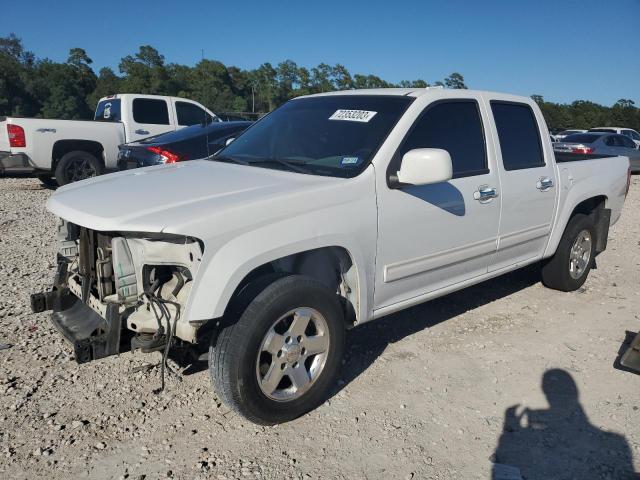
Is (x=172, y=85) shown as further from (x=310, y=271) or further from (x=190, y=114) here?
(x=310, y=271)

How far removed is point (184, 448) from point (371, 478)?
985mm

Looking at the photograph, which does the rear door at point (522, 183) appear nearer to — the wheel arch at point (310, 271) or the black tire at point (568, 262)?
the black tire at point (568, 262)

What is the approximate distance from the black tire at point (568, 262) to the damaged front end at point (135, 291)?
12.7 feet

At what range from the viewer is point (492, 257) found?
4250 mm

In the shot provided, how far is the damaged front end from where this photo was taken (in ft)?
8.96

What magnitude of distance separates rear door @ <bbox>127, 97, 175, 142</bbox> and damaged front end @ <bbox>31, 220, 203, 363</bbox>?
9.12 m

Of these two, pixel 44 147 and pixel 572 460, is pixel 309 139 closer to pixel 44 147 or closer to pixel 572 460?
pixel 572 460

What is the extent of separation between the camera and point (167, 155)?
25.6 ft

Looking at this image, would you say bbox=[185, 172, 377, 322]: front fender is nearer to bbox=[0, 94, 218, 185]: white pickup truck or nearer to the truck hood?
the truck hood

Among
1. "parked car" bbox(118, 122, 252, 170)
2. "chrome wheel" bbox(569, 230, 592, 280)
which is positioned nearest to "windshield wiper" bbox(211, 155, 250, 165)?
"chrome wheel" bbox(569, 230, 592, 280)

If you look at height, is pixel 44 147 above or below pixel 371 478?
above

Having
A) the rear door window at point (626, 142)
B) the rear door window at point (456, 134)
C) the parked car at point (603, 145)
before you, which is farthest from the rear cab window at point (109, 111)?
the rear door window at point (626, 142)

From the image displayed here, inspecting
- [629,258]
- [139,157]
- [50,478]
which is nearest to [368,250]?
[50,478]

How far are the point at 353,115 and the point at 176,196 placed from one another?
56.3 inches
